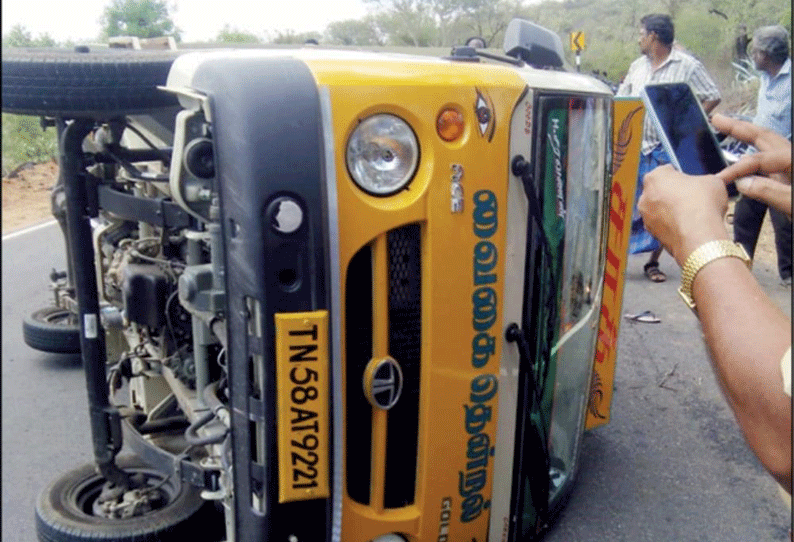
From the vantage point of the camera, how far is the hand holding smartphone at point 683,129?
2006mm

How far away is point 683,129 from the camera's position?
2.12 metres

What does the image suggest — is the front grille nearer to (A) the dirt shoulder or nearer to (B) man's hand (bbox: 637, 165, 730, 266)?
(B) man's hand (bbox: 637, 165, 730, 266)

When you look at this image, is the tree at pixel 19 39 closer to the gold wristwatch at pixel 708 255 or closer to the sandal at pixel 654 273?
the gold wristwatch at pixel 708 255

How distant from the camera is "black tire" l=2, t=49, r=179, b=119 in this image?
8.18 feet

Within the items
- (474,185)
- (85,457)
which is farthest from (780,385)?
(85,457)

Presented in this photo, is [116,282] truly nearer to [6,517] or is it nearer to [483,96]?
[6,517]

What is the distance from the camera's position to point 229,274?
199cm

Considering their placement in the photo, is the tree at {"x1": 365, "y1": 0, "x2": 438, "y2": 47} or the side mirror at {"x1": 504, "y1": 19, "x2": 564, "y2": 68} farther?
the tree at {"x1": 365, "y1": 0, "x2": 438, "y2": 47}

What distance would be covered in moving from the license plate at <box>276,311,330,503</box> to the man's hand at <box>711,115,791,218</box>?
101 cm

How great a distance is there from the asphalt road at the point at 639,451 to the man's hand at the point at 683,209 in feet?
5.93

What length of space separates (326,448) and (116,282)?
5.78ft

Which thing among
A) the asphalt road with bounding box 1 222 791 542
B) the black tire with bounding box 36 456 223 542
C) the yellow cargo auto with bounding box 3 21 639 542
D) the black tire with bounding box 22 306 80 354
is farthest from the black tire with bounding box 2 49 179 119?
the black tire with bounding box 22 306 80 354

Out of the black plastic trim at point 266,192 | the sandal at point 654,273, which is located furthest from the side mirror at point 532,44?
the sandal at point 654,273

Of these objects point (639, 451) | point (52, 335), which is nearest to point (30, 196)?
point (52, 335)
